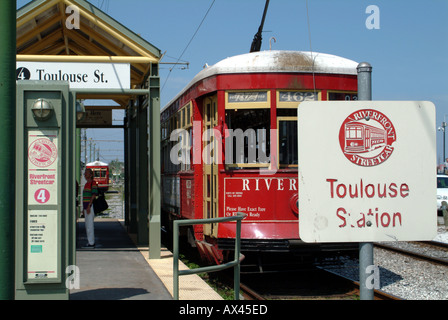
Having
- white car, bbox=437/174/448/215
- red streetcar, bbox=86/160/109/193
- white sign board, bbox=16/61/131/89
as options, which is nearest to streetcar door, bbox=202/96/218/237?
white sign board, bbox=16/61/131/89

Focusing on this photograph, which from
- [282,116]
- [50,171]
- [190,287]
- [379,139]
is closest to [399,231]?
[379,139]

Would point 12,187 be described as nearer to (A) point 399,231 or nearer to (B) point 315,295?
(A) point 399,231

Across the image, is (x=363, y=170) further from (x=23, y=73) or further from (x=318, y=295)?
(x=23, y=73)

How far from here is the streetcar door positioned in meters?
8.80

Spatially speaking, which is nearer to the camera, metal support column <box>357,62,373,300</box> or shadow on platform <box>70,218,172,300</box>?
metal support column <box>357,62,373,300</box>

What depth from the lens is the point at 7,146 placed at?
377cm

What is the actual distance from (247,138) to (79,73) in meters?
3.16

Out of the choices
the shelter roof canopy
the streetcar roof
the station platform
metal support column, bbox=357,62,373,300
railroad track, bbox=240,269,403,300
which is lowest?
railroad track, bbox=240,269,403,300

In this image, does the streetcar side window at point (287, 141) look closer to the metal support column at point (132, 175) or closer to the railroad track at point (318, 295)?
the railroad track at point (318, 295)

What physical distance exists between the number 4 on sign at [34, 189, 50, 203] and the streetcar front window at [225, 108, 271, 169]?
11.5 ft

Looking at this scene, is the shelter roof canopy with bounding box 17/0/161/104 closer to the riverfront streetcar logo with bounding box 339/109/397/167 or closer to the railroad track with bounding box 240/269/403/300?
the railroad track with bounding box 240/269/403/300

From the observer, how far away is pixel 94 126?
1509cm

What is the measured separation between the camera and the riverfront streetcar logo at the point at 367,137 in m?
2.45

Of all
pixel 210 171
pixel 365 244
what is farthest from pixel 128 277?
pixel 365 244
